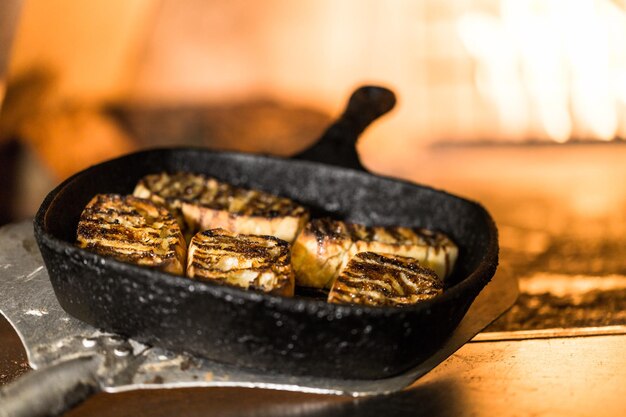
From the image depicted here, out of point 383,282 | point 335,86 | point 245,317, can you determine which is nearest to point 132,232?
point 245,317

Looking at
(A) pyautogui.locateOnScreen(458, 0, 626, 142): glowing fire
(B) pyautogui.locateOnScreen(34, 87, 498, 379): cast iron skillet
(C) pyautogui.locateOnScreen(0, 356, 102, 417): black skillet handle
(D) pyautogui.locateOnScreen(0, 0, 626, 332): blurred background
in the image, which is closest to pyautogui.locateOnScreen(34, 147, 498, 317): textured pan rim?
(B) pyautogui.locateOnScreen(34, 87, 498, 379): cast iron skillet

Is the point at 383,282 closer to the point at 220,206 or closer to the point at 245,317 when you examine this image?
the point at 245,317

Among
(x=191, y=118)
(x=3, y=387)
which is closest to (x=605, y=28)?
(x=191, y=118)

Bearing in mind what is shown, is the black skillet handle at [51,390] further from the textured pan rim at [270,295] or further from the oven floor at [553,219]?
the oven floor at [553,219]

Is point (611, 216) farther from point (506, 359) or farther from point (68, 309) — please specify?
point (68, 309)

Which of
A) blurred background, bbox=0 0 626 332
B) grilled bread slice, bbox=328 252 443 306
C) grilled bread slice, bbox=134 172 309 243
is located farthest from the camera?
blurred background, bbox=0 0 626 332

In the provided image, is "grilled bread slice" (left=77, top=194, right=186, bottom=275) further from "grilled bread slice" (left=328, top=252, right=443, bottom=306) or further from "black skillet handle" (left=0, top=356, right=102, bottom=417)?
"grilled bread slice" (left=328, top=252, right=443, bottom=306)
